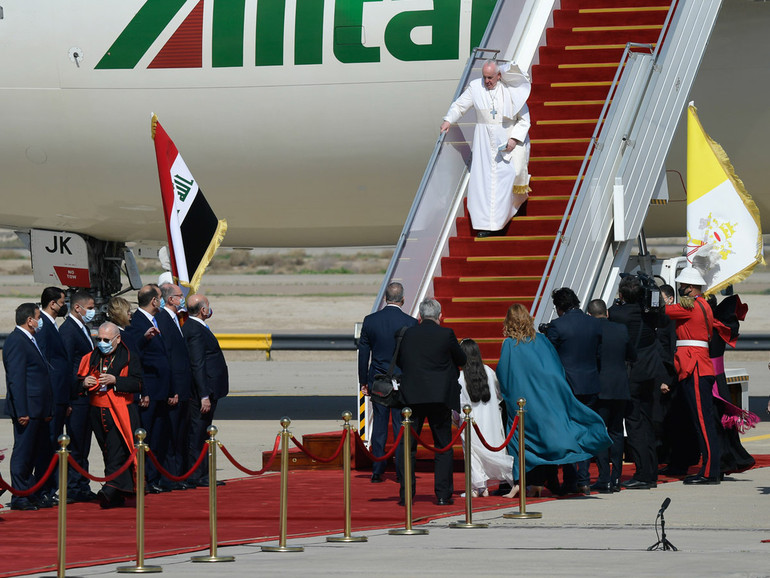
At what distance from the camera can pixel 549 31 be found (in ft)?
50.6

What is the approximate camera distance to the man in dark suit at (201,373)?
40.2 ft

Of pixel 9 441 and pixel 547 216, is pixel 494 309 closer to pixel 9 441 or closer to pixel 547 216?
pixel 547 216

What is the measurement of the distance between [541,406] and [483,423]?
0.59 meters

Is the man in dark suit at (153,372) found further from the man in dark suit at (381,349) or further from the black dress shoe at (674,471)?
the black dress shoe at (674,471)

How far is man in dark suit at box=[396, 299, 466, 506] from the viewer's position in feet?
34.9

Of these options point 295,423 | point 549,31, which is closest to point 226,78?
point 549,31

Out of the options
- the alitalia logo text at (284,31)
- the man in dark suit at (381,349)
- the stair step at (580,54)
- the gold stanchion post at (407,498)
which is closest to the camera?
the gold stanchion post at (407,498)

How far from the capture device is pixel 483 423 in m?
11.2

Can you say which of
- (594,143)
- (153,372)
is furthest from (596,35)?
(153,372)

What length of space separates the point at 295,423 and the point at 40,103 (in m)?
5.17

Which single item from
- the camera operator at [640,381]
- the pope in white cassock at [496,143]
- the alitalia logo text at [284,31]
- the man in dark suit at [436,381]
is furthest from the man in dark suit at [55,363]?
the alitalia logo text at [284,31]

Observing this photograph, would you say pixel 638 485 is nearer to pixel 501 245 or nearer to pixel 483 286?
pixel 483 286

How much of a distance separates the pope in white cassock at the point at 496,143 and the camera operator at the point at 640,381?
2.00 meters

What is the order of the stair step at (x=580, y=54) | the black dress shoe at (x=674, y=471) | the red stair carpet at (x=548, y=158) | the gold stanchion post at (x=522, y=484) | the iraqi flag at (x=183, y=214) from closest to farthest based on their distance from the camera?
1. the gold stanchion post at (x=522, y=484)
2. the black dress shoe at (x=674, y=471)
3. the red stair carpet at (x=548, y=158)
4. the iraqi flag at (x=183, y=214)
5. the stair step at (x=580, y=54)
